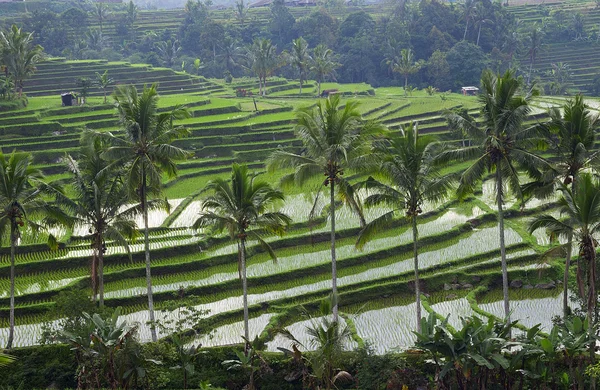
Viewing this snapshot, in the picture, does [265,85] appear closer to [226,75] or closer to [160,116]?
[226,75]

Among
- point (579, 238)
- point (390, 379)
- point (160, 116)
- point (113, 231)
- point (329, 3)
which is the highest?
point (329, 3)

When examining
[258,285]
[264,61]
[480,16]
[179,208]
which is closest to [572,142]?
[258,285]

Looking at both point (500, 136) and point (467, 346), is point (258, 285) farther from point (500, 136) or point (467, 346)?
point (467, 346)

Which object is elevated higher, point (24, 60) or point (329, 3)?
point (329, 3)

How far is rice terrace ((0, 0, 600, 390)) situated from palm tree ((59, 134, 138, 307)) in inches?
2.2

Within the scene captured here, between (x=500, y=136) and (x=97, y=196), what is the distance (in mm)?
10723

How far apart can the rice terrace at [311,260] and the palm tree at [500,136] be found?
0.05 m

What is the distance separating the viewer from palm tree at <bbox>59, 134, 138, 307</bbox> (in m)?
22.4

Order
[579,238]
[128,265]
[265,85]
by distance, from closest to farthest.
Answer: [579,238], [128,265], [265,85]

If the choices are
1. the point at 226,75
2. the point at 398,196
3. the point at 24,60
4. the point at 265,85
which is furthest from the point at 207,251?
the point at 226,75

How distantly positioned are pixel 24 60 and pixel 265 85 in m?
22.7

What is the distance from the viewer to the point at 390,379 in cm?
1816

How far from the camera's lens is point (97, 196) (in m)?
22.4

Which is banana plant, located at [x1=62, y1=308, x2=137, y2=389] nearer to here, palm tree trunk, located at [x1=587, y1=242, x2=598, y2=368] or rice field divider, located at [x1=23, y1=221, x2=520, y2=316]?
rice field divider, located at [x1=23, y1=221, x2=520, y2=316]
